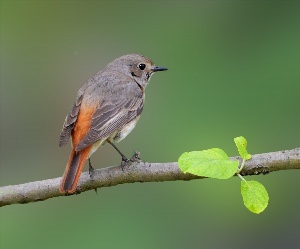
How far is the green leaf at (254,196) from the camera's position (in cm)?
301

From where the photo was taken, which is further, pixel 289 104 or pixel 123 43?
pixel 123 43

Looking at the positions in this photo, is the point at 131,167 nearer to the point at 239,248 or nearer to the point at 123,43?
the point at 239,248

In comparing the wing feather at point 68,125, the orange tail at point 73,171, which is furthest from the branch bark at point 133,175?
the wing feather at point 68,125

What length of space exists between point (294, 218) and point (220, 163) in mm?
4836

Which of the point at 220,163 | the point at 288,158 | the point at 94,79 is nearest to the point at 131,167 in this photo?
the point at 288,158

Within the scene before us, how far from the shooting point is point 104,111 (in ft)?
16.5

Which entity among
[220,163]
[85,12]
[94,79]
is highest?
[85,12]

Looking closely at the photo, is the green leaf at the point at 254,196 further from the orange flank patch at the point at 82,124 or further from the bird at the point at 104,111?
the orange flank patch at the point at 82,124

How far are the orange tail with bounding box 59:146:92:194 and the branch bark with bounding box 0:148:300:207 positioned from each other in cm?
5

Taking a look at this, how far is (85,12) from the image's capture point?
10664 millimetres

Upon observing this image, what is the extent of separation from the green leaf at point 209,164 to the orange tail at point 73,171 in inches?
48.7

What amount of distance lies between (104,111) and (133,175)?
1.00m

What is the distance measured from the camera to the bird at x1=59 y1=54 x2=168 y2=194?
14.9 feet

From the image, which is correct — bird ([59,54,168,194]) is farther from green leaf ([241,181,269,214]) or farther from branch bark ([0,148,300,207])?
green leaf ([241,181,269,214])
